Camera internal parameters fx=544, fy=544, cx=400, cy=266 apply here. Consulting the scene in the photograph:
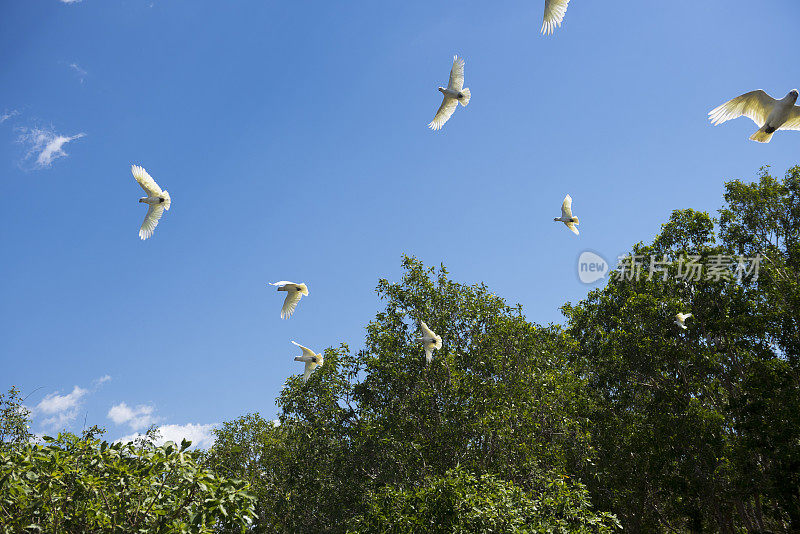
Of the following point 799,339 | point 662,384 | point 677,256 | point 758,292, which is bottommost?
point 662,384

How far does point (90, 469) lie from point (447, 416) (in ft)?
28.2

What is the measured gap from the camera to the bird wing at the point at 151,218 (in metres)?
11.9

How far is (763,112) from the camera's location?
12.0m

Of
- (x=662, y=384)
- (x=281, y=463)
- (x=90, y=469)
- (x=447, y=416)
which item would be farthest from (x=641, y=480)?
(x=90, y=469)

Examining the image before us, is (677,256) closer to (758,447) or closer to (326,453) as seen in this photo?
(758,447)

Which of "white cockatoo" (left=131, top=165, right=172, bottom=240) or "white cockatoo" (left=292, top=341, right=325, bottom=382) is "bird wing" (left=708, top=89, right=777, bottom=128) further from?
"white cockatoo" (left=131, top=165, right=172, bottom=240)

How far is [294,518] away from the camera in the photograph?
698 inches

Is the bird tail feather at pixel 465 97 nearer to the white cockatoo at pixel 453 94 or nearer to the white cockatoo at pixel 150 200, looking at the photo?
the white cockatoo at pixel 453 94

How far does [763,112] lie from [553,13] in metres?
5.84

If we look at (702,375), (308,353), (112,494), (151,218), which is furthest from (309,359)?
(702,375)

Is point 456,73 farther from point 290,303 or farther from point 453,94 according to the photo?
point 290,303

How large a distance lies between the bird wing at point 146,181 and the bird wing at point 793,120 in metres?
13.6

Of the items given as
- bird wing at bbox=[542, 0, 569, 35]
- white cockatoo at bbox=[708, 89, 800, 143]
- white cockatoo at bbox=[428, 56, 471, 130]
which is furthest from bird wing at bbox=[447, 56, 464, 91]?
white cockatoo at bbox=[708, 89, 800, 143]

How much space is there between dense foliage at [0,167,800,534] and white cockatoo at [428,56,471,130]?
5176 millimetres
